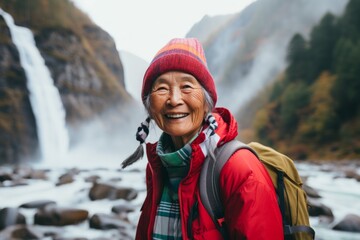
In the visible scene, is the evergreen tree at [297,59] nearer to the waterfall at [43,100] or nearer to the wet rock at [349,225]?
the waterfall at [43,100]

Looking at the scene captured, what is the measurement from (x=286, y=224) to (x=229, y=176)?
0.34 metres

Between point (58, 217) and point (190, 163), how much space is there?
5.66 meters

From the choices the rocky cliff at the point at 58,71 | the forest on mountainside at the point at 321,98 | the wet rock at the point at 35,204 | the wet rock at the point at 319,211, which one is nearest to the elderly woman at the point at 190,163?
the wet rock at the point at 319,211

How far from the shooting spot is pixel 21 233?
17.6 feet

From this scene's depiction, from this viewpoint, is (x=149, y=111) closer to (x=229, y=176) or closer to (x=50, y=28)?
(x=229, y=176)

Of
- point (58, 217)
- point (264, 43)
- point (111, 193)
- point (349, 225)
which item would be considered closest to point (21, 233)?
point (58, 217)

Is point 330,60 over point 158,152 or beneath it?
over

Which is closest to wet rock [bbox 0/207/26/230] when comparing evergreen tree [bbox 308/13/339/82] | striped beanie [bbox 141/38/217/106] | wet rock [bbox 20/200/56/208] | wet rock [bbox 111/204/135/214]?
wet rock [bbox 20/200/56/208]

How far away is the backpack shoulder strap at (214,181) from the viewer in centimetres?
129

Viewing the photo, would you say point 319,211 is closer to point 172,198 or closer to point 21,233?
point 21,233

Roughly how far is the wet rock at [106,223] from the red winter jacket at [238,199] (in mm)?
5135

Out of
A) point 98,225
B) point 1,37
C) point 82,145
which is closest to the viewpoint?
point 98,225

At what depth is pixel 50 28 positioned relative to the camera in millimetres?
33469

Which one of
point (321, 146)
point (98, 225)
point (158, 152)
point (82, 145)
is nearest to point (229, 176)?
point (158, 152)
